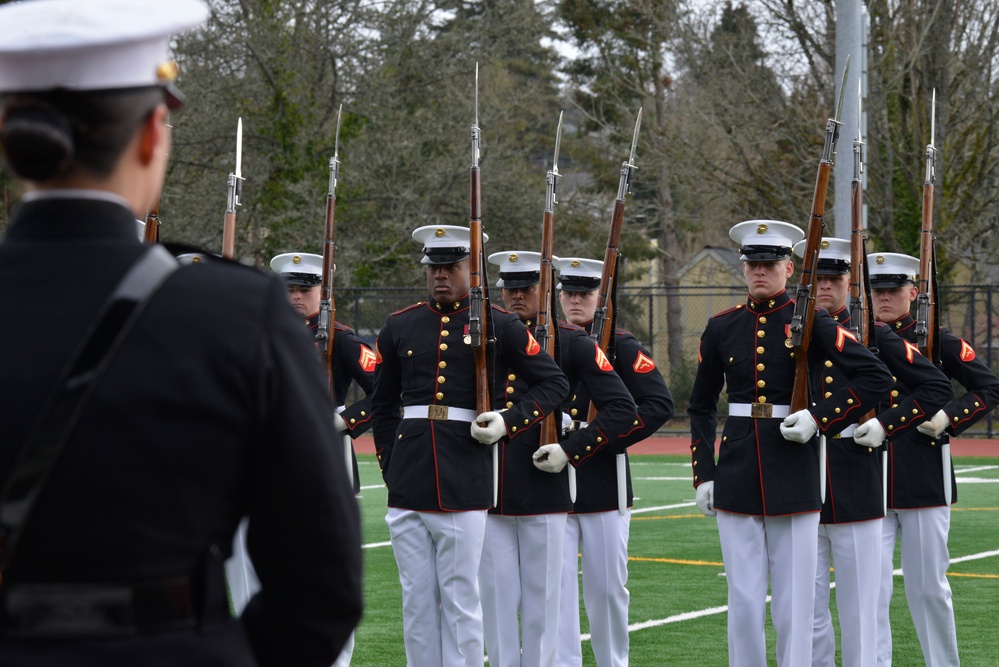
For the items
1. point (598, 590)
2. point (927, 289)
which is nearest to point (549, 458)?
point (598, 590)

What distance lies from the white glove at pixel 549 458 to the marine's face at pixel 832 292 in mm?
1532

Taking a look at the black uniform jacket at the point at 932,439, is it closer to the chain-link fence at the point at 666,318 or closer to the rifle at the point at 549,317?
the rifle at the point at 549,317

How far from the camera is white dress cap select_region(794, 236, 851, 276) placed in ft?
23.6

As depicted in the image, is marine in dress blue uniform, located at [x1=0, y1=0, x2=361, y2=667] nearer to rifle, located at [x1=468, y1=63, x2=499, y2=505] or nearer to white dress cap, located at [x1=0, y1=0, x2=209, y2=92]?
white dress cap, located at [x1=0, y1=0, x2=209, y2=92]

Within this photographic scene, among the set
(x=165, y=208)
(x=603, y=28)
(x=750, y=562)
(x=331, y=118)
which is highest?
(x=603, y=28)

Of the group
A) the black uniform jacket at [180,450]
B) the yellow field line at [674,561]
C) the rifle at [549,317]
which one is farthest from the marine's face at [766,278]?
the black uniform jacket at [180,450]

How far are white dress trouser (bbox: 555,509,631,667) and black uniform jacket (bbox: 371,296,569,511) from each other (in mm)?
880

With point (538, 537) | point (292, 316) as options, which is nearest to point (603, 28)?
point (538, 537)

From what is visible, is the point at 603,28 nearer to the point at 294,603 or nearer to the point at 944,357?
the point at 944,357

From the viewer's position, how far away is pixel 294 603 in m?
1.91

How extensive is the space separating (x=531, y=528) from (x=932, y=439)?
7.47 ft

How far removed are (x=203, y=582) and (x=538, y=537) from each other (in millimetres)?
5134

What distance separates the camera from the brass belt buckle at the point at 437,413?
256 inches

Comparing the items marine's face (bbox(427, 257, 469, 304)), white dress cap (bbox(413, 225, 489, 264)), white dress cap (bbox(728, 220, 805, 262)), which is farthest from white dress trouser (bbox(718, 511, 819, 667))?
white dress cap (bbox(413, 225, 489, 264))
